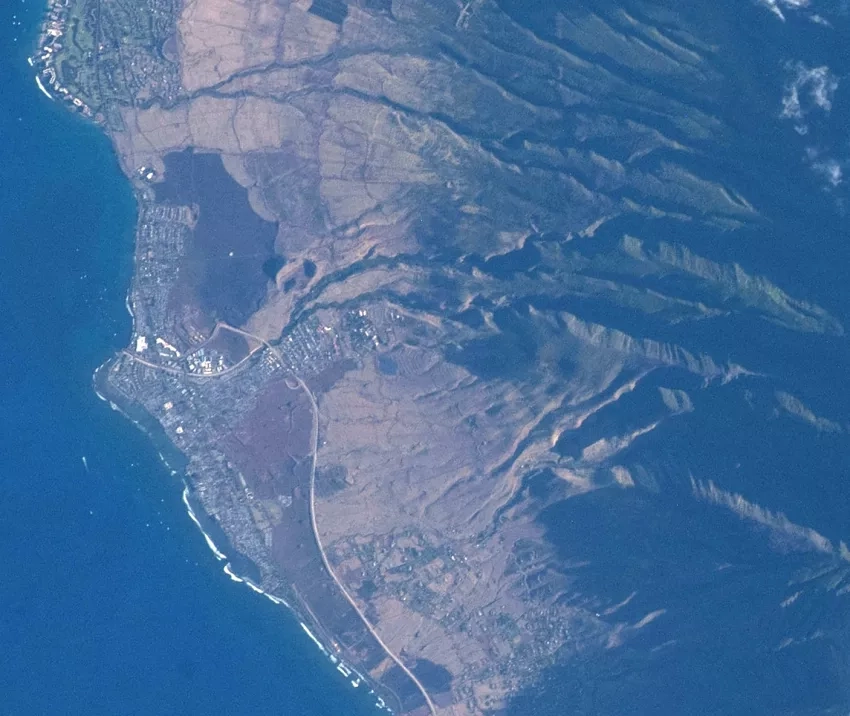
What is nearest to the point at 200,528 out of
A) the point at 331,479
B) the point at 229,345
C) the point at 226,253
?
the point at 331,479

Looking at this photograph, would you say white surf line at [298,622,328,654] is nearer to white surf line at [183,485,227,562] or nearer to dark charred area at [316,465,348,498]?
white surf line at [183,485,227,562]

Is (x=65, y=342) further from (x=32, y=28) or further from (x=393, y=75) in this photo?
(x=393, y=75)

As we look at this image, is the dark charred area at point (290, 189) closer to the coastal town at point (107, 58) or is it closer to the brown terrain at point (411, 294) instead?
the brown terrain at point (411, 294)

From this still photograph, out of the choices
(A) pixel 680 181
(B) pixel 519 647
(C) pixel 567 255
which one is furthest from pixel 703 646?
(A) pixel 680 181

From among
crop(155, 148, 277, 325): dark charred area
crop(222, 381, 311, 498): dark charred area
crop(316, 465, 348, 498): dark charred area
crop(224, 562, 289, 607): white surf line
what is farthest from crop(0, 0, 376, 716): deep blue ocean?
crop(316, 465, 348, 498): dark charred area

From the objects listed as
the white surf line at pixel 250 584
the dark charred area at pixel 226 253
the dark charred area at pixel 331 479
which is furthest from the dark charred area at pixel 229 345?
the white surf line at pixel 250 584

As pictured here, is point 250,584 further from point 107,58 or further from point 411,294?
point 107,58

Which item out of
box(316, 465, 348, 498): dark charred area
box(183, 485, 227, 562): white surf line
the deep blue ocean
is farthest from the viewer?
box(183, 485, 227, 562): white surf line

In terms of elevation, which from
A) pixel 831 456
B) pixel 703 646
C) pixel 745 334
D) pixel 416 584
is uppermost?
pixel 745 334
